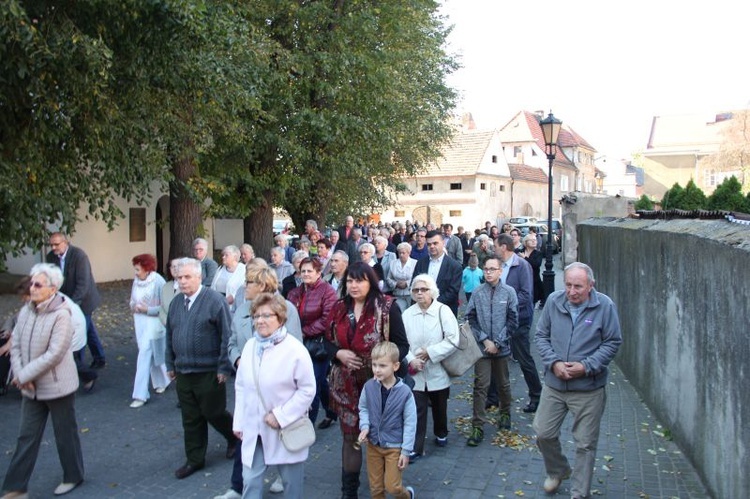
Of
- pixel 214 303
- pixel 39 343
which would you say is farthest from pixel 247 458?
pixel 39 343

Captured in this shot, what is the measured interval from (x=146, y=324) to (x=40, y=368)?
2.96 m

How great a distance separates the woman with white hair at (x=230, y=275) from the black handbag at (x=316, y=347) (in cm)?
192

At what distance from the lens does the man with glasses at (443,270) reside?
28.6 feet

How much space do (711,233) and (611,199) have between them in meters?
21.8

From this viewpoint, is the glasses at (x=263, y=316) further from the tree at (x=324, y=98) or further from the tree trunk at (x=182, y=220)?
the tree trunk at (x=182, y=220)

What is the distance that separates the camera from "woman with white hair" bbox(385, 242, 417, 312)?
9914 millimetres

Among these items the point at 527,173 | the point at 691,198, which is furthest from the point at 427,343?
the point at 527,173

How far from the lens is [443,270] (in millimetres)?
8797

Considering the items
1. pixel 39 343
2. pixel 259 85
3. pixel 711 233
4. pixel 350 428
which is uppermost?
pixel 259 85

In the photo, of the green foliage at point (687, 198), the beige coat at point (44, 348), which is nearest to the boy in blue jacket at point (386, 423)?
the beige coat at point (44, 348)

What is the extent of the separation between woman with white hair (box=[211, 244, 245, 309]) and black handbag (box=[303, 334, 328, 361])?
75.5 inches

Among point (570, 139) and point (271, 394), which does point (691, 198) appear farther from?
point (570, 139)

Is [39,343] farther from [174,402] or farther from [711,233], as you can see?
[711,233]

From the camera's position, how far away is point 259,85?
14.2m
